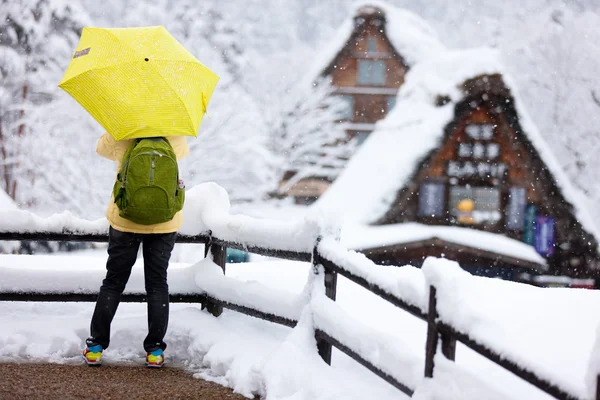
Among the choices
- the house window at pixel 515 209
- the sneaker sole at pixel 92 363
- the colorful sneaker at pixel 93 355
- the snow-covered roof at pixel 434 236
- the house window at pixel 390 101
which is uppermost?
the house window at pixel 390 101

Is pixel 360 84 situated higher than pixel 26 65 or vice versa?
pixel 360 84

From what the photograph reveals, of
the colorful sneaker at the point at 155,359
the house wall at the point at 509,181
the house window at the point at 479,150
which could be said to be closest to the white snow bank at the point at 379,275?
the colorful sneaker at the point at 155,359

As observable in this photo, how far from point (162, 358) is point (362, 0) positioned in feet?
99.5

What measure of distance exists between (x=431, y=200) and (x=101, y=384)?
18.8 meters

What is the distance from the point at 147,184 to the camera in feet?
12.9

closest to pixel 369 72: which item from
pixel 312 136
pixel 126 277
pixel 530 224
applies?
pixel 312 136

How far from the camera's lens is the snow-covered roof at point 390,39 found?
31.6 meters

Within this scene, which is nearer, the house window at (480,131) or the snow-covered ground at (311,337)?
the snow-covered ground at (311,337)

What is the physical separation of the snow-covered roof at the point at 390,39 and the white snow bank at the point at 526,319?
26.2 metres

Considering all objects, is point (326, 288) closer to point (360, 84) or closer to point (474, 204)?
point (474, 204)

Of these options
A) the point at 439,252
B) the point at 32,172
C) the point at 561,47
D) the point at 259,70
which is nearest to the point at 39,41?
the point at 32,172

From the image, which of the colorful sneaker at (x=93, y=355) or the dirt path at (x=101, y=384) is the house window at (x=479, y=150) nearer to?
the dirt path at (x=101, y=384)

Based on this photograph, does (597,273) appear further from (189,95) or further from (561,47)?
(189,95)

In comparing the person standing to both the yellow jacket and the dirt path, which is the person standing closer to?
the yellow jacket
